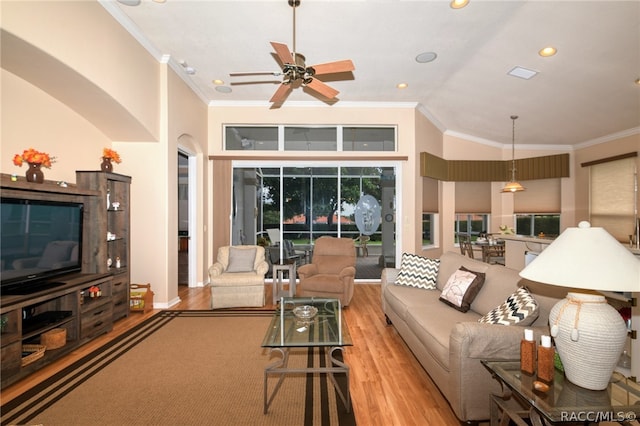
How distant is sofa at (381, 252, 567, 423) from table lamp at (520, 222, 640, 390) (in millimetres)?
435

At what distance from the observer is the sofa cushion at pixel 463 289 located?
285cm

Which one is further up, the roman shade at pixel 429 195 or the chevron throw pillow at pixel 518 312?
the roman shade at pixel 429 195

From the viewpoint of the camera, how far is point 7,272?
8.73ft

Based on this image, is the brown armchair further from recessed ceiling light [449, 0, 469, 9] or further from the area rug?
recessed ceiling light [449, 0, 469, 9]

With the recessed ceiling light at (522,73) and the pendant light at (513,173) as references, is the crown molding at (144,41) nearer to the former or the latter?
the recessed ceiling light at (522,73)

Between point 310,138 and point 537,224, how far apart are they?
232 inches

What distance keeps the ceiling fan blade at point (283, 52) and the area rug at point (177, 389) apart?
112 inches

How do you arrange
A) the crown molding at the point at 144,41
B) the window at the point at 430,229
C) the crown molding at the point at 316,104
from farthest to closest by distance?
1. the window at the point at 430,229
2. the crown molding at the point at 316,104
3. the crown molding at the point at 144,41

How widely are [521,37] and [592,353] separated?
149 inches

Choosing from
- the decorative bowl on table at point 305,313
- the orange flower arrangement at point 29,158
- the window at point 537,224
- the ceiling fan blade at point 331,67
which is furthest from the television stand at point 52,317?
the window at point 537,224

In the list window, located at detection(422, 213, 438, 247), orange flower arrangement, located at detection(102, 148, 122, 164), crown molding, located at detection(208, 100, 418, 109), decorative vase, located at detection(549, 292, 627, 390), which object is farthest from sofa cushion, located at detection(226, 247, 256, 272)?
decorative vase, located at detection(549, 292, 627, 390)

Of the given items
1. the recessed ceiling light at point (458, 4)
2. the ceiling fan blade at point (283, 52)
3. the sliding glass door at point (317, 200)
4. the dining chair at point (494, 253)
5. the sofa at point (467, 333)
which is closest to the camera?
the sofa at point (467, 333)

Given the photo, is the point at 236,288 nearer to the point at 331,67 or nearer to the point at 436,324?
the point at 436,324

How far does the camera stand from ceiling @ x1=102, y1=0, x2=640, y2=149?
11.0ft
